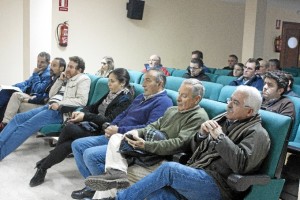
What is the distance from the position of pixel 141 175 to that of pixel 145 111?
23.9 inches

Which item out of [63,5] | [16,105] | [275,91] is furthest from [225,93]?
[63,5]

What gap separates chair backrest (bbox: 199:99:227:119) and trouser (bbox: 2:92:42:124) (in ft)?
7.50

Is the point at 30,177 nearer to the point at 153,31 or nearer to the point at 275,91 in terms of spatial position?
the point at 275,91

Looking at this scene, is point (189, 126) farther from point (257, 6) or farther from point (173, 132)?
point (257, 6)

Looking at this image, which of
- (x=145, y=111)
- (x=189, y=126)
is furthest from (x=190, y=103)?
(x=145, y=111)

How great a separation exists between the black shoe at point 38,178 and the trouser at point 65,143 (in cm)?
4

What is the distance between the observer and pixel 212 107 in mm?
2621

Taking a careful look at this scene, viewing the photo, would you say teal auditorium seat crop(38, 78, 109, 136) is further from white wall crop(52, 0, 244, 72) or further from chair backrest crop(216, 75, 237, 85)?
white wall crop(52, 0, 244, 72)

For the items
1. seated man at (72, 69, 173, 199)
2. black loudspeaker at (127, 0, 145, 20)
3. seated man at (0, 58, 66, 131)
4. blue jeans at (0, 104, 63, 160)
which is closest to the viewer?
seated man at (72, 69, 173, 199)

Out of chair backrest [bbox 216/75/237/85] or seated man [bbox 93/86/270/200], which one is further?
chair backrest [bbox 216/75/237/85]

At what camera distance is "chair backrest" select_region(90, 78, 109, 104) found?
3.86m

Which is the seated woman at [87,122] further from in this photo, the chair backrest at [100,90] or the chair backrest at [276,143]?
the chair backrest at [276,143]

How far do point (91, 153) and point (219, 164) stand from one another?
942 millimetres

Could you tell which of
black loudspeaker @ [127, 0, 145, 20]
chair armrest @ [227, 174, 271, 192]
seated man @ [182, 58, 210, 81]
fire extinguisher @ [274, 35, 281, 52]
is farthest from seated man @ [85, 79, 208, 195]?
fire extinguisher @ [274, 35, 281, 52]
